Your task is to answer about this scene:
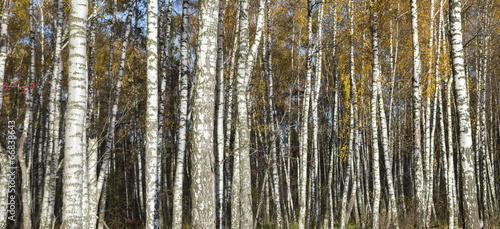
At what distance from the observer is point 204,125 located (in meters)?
3.81

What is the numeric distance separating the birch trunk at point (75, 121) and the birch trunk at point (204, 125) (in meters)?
1.25

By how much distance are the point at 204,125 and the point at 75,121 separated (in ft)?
4.55

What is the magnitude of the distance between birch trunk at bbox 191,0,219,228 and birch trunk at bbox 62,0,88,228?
125 cm

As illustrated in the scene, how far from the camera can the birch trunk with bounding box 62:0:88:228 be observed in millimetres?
2852

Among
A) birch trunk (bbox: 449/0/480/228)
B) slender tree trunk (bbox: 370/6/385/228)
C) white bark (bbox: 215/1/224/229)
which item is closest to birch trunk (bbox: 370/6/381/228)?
slender tree trunk (bbox: 370/6/385/228)

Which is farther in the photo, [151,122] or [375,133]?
[375,133]

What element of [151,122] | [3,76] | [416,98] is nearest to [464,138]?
[416,98]

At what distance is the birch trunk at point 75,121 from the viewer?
285 cm

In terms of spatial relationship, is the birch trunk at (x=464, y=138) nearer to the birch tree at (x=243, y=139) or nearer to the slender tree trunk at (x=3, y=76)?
the birch tree at (x=243, y=139)

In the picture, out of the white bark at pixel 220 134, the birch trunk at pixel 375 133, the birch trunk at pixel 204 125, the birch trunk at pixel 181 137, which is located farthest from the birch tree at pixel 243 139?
the birch trunk at pixel 375 133

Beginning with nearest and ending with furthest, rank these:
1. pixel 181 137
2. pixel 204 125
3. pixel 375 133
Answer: pixel 204 125, pixel 181 137, pixel 375 133

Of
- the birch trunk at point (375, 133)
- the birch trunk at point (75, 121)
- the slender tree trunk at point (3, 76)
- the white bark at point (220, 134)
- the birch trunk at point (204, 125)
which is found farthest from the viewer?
the birch trunk at point (375, 133)

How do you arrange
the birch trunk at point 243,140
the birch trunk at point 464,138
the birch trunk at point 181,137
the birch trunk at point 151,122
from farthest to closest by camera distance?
the birch trunk at point 243,140, the birch trunk at point 181,137, the birch trunk at point 151,122, the birch trunk at point 464,138

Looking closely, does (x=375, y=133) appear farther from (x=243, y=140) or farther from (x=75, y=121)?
(x=75, y=121)
